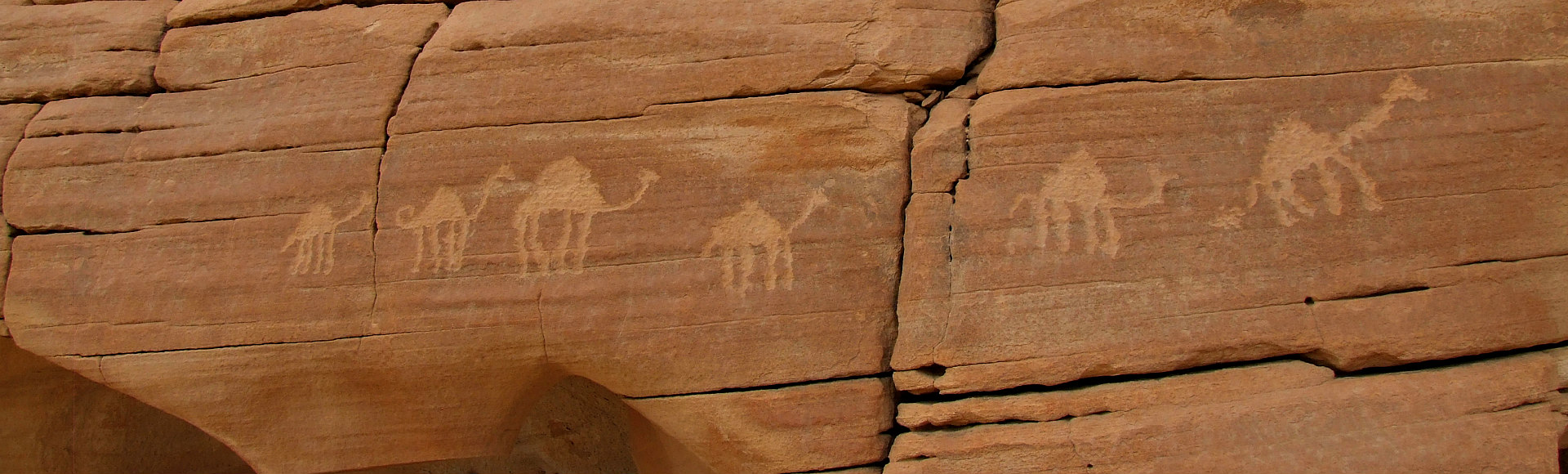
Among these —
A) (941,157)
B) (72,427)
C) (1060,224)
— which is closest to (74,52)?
(72,427)

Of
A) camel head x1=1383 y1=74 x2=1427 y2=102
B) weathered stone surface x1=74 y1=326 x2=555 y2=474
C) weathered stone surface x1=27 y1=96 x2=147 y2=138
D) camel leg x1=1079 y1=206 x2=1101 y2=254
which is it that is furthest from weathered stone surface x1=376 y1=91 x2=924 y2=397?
camel head x1=1383 y1=74 x2=1427 y2=102

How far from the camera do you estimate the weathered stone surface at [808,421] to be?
225cm

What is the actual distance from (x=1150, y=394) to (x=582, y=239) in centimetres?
151

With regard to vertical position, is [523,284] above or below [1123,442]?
above

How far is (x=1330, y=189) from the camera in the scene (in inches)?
86.9

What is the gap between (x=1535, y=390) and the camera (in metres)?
2.14

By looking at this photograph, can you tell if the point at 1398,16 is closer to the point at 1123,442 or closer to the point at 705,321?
the point at 1123,442

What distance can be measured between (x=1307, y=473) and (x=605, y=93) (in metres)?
2.01

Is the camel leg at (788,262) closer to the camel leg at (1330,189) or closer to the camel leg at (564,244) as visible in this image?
the camel leg at (564,244)

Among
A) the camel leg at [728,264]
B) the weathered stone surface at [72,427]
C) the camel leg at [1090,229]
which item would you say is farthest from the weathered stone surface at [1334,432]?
the weathered stone surface at [72,427]

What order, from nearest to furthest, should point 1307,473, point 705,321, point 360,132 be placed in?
point 1307,473
point 705,321
point 360,132

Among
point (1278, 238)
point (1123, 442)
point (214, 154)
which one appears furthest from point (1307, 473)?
point (214, 154)

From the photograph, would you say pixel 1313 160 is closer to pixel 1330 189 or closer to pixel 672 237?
pixel 1330 189

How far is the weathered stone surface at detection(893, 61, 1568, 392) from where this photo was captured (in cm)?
217
